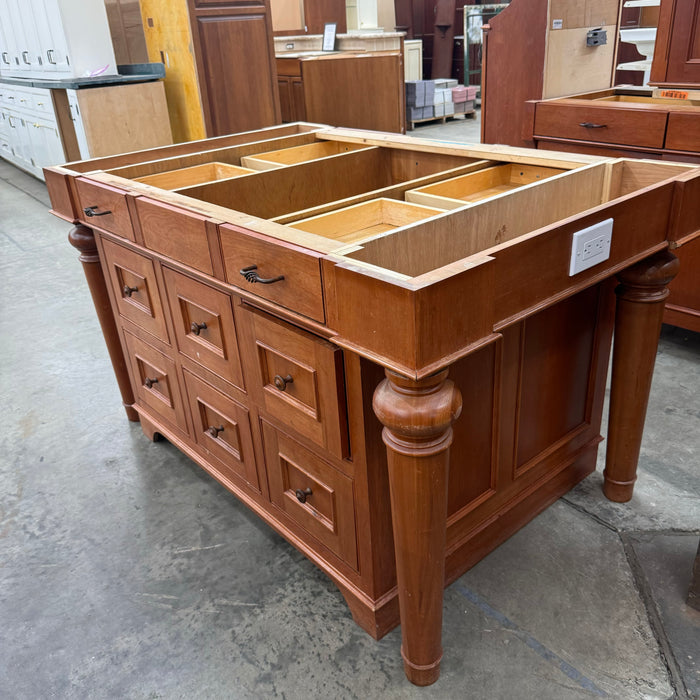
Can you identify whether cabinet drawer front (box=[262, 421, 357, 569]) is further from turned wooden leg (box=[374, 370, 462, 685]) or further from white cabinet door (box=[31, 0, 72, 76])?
white cabinet door (box=[31, 0, 72, 76])

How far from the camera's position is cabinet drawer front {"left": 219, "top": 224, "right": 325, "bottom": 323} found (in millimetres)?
1150

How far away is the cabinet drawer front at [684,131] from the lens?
243 centimetres

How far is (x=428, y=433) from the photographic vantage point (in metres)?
1.07

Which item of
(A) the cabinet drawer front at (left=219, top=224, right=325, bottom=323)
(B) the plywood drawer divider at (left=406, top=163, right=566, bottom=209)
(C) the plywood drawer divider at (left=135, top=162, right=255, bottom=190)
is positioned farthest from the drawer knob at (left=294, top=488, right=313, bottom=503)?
(C) the plywood drawer divider at (left=135, top=162, right=255, bottom=190)

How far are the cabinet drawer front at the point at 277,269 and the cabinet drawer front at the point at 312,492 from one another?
396mm

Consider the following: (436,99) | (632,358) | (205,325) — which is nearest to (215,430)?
(205,325)

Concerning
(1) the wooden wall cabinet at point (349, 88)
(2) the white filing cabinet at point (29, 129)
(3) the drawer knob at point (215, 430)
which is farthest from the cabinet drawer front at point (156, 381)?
(1) the wooden wall cabinet at point (349, 88)

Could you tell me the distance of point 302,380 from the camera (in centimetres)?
136

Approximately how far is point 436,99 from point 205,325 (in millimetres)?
7380

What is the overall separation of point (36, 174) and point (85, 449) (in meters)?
5.50

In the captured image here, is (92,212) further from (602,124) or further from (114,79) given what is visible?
(114,79)

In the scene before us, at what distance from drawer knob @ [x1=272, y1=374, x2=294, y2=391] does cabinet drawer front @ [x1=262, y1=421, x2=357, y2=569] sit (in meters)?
0.17

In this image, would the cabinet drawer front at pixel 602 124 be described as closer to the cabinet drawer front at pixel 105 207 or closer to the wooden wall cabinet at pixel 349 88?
the cabinet drawer front at pixel 105 207

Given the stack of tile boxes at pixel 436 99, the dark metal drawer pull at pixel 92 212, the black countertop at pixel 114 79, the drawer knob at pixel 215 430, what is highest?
the black countertop at pixel 114 79
